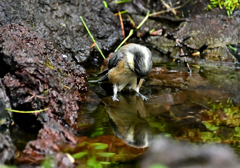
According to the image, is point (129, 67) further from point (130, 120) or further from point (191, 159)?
point (191, 159)

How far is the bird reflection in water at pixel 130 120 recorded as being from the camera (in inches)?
118

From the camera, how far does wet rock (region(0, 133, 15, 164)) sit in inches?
88.6

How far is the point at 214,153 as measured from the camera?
84.7 inches

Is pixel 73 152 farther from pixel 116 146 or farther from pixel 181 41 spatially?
pixel 181 41

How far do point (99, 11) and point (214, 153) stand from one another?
491 cm

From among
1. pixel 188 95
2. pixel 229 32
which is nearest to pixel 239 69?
pixel 229 32

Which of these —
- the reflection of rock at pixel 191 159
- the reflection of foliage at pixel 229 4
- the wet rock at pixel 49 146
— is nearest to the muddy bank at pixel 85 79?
the wet rock at pixel 49 146

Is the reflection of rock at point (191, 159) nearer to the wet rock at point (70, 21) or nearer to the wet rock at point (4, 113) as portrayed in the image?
the wet rock at point (4, 113)

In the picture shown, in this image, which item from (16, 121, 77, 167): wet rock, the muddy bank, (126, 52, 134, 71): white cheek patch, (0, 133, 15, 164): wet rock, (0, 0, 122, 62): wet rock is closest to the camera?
(0, 133, 15, 164): wet rock

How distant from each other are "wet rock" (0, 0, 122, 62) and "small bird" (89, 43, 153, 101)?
1316 mm

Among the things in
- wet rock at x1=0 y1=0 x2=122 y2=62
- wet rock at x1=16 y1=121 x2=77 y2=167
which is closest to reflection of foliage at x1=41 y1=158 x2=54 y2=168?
wet rock at x1=16 y1=121 x2=77 y2=167

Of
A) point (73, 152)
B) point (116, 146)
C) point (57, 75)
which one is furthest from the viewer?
point (57, 75)

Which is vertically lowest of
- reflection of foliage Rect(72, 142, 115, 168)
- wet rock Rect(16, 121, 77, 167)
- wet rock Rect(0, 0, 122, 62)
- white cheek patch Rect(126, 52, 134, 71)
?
reflection of foliage Rect(72, 142, 115, 168)

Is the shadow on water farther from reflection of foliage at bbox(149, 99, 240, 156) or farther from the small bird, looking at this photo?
the small bird
